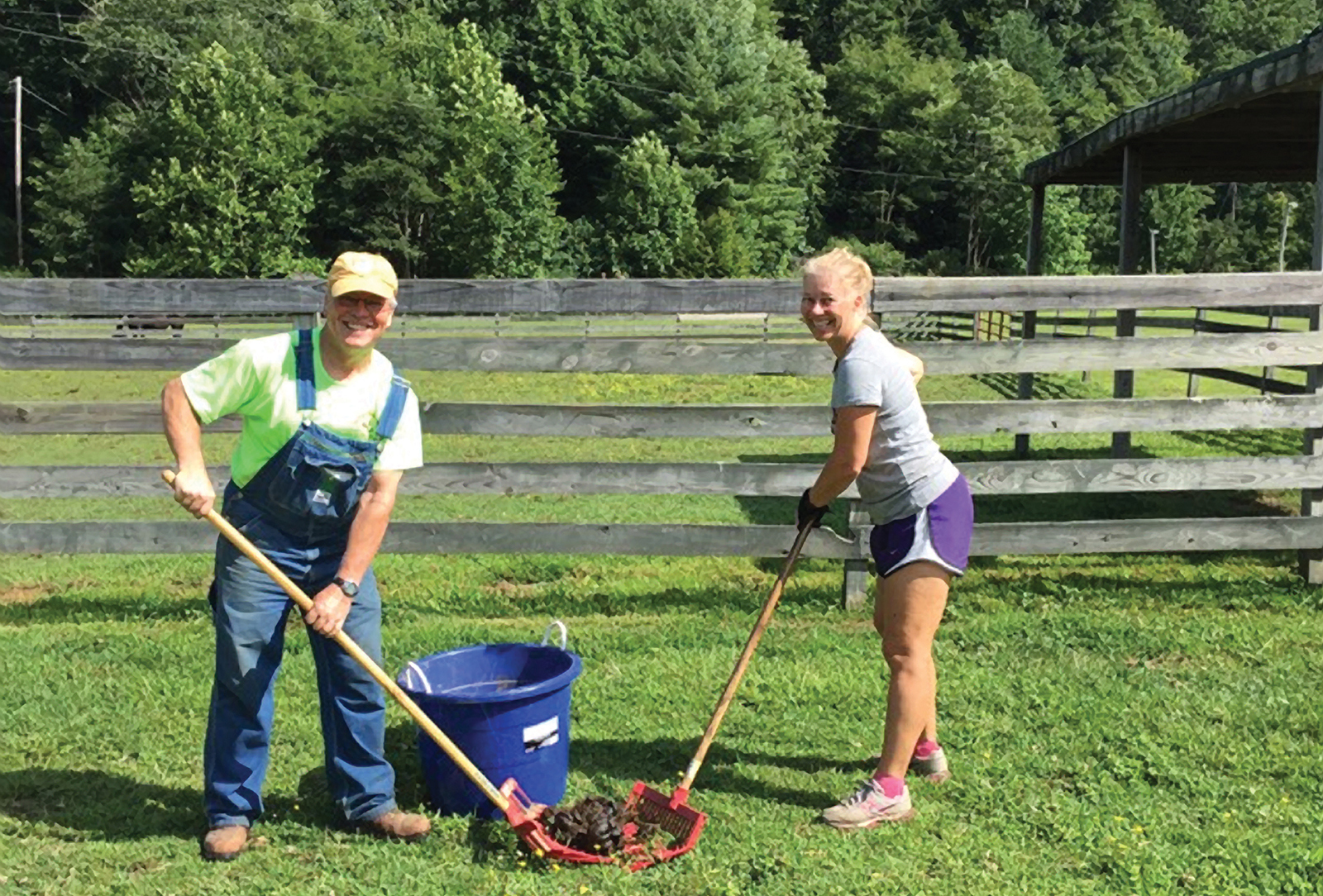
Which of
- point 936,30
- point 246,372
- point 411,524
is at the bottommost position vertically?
point 411,524

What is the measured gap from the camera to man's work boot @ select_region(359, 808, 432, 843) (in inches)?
154

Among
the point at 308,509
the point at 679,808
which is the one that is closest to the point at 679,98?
the point at 308,509

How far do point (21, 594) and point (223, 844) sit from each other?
400 centimetres

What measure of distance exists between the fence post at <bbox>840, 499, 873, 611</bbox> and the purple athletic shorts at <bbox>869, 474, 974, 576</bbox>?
227cm

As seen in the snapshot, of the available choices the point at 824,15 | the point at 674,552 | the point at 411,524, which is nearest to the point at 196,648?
the point at 411,524

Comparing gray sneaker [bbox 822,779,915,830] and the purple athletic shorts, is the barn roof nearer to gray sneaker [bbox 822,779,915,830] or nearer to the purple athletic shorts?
the purple athletic shorts

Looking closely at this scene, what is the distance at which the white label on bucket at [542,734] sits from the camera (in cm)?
396

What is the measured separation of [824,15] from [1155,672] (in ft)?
287

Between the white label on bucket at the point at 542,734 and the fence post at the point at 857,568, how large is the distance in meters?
2.75

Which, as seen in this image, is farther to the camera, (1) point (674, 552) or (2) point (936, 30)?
(2) point (936, 30)

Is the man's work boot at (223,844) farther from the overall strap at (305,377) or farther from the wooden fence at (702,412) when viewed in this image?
the wooden fence at (702,412)

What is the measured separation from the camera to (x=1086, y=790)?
424 cm

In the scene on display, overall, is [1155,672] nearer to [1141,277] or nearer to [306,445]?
[1141,277]

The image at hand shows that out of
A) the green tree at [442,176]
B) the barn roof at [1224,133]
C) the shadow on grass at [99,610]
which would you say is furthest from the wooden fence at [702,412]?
the green tree at [442,176]
